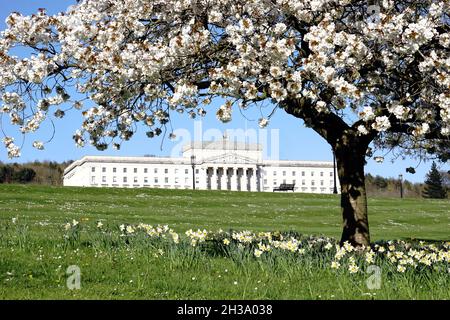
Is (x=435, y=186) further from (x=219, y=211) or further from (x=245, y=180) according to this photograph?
(x=219, y=211)

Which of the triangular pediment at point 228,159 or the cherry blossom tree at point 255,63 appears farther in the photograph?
the triangular pediment at point 228,159

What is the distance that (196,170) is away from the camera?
Result: 12694cm

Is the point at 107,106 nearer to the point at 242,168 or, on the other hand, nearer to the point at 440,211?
the point at 440,211

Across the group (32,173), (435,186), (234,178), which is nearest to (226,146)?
(234,178)

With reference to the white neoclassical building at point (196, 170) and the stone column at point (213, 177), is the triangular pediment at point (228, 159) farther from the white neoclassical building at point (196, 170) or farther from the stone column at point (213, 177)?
the stone column at point (213, 177)

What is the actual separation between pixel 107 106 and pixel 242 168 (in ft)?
379

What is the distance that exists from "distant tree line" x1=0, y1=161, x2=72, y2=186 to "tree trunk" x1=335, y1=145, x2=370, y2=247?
89.2 metres

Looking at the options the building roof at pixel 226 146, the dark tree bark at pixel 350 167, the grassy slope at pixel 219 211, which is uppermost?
the building roof at pixel 226 146

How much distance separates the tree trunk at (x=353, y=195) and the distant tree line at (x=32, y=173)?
89219 mm

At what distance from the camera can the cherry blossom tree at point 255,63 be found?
30.9ft

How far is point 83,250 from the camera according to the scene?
10203 millimetres

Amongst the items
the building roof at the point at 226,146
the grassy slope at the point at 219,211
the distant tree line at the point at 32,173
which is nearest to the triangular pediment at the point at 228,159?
the building roof at the point at 226,146

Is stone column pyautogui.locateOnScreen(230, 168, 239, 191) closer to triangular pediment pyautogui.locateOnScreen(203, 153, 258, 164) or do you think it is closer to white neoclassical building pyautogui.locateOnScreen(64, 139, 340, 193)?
white neoclassical building pyautogui.locateOnScreen(64, 139, 340, 193)
